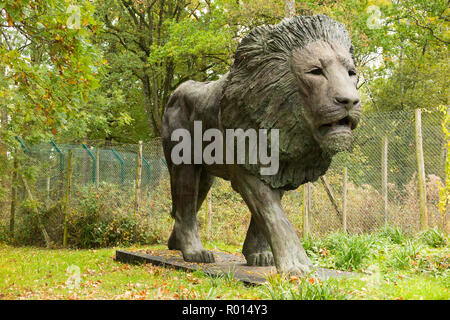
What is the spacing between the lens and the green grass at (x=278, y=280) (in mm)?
3254

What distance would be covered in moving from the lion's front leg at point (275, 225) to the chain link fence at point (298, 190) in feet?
12.7

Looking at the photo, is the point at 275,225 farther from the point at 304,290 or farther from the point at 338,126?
the point at 338,126

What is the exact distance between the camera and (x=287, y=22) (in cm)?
388

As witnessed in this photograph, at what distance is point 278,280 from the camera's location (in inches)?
133

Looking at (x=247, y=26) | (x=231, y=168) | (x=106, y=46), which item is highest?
(x=106, y=46)

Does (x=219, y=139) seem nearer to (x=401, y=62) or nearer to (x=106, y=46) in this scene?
(x=106, y=46)

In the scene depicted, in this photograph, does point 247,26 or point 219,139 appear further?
point 247,26

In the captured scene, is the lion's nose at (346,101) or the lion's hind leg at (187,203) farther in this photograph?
the lion's hind leg at (187,203)

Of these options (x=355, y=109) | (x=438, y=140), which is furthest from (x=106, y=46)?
(x=355, y=109)

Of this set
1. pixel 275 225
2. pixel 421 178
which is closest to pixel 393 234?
pixel 421 178

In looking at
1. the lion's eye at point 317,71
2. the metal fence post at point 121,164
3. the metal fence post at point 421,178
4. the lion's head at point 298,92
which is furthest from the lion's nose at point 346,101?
the metal fence post at point 121,164

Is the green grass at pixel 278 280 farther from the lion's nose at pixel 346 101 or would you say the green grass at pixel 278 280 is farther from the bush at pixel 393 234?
the lion's nose at pixel 346 101

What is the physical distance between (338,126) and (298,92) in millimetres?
471
